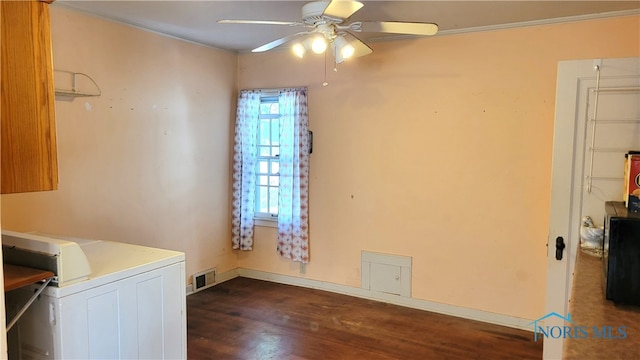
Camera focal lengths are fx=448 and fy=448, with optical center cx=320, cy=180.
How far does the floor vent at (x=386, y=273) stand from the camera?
159 inches

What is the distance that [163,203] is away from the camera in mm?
4055

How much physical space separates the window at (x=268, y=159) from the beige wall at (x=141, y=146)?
337mm

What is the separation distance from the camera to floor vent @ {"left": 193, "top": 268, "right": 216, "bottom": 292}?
14.4ft

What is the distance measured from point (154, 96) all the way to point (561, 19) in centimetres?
330

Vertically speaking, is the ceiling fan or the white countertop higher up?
the ceiling fan

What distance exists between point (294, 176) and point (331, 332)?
5.19 ft

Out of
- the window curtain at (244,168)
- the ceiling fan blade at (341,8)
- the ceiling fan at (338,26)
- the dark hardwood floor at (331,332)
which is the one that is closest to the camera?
the ceiling fan blade at (341,8)

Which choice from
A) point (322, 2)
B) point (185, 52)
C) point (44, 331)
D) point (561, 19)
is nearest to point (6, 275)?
point (44, 331)

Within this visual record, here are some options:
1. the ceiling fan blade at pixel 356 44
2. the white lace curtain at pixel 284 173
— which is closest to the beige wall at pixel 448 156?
the white lace curtain at pixel 284 173

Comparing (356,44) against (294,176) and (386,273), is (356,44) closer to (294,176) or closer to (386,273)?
(294,176)

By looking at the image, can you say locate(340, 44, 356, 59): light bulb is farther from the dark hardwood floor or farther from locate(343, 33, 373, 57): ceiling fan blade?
the dark hardwood floor

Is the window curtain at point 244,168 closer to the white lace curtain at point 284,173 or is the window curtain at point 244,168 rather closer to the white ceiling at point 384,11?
the white lace curtain at point 284,173

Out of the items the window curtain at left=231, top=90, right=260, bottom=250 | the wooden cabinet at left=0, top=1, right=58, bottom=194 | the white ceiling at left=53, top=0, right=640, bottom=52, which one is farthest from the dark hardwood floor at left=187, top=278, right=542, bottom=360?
the white ceiling at left=53, top=0, right=640, bottom=52

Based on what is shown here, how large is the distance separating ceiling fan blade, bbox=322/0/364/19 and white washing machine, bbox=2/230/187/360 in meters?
1.58
